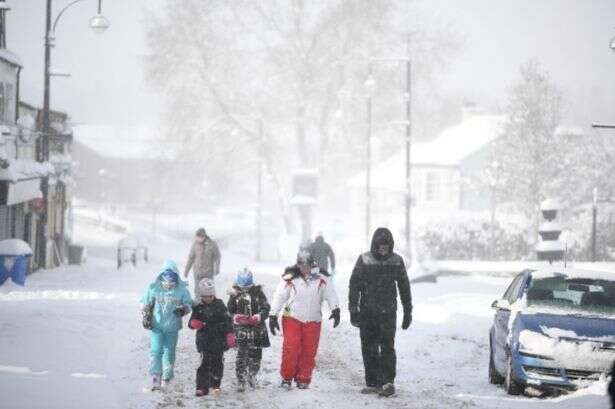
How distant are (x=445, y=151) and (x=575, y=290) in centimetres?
5510

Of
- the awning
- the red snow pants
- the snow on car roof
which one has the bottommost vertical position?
the red snow pants

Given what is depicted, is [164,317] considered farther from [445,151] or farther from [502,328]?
[445,151]

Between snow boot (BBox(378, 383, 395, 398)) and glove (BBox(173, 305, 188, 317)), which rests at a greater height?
glove (BBox(173, 305, 188, 317))

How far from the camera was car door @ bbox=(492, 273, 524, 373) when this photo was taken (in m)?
12.4

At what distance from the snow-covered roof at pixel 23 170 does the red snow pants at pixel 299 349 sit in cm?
1432

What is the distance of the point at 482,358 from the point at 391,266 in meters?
5.13

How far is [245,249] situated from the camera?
66.1 m

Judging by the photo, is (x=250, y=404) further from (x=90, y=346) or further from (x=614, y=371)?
(x=614, y=371)

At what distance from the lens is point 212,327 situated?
11.6m

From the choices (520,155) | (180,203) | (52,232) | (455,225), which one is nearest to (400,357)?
(52,232)

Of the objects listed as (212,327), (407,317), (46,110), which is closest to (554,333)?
(407,317)

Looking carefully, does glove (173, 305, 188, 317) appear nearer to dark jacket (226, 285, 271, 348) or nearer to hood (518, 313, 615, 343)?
dark jacket (226, 285, 271, 348)

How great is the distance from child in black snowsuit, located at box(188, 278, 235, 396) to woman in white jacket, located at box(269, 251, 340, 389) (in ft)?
1.96

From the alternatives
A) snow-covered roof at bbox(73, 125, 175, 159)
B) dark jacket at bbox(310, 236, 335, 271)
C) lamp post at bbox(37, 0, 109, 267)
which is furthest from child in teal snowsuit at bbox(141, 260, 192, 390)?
snow-covered roof at bbox(73, 125, 175, 159)
